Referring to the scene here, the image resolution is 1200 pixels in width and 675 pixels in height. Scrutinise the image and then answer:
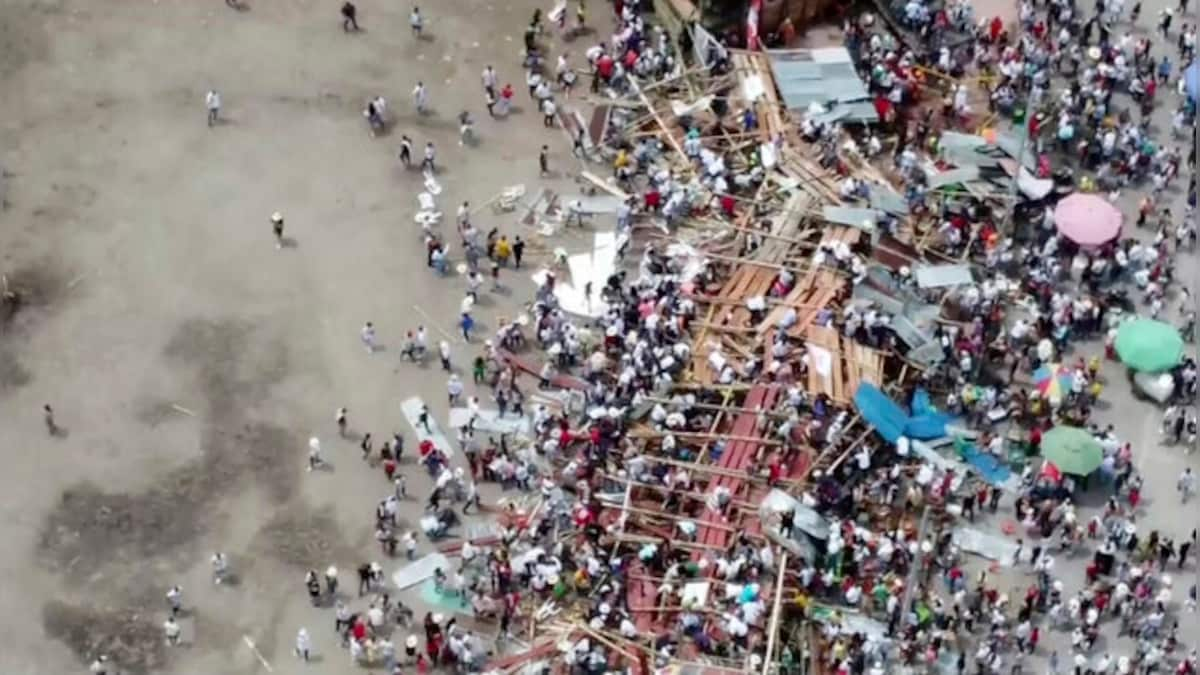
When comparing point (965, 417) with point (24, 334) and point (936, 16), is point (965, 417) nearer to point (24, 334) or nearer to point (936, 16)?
point (936, 16)

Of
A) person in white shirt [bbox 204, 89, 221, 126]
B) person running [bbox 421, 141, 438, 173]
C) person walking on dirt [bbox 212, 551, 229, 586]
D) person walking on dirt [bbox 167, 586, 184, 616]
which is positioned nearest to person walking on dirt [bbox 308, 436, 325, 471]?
person walking on dirt [bbox 212, 551, 229, 586]

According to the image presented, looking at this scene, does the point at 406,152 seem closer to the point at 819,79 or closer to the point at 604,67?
the point at 604,67

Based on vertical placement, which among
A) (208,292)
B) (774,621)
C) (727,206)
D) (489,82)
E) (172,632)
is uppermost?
(489,82)

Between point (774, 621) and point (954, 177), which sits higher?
point (954, 177)

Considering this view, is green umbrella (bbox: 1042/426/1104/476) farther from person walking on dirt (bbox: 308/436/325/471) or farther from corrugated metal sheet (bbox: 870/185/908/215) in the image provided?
person walking on dirt (bbox: 308/436/325/471)

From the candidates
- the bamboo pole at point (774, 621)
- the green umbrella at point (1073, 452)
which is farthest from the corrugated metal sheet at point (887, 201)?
the bamboo pole at point (774, 621)

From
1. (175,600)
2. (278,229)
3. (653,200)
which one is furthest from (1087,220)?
(175,600)

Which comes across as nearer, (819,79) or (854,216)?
(854,216)
